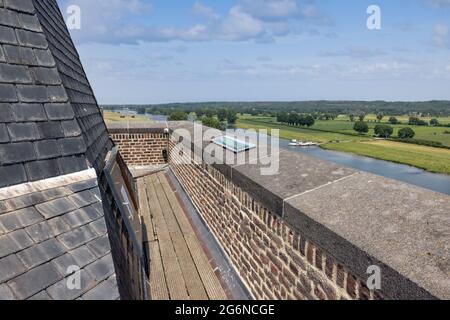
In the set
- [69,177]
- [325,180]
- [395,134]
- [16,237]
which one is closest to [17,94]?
[69,177]

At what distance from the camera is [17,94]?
221 cm

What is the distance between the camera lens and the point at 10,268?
1.65 m

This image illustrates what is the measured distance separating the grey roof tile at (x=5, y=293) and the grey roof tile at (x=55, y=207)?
0.52m

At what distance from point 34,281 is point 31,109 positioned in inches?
48.4

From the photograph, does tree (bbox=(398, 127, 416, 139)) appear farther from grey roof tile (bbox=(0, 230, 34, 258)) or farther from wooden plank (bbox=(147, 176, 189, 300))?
grey roof tile (bbox=(0, 230, 34, 258))

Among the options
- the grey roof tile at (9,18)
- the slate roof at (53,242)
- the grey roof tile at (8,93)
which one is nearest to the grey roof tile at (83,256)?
the slate roof at (53,242)

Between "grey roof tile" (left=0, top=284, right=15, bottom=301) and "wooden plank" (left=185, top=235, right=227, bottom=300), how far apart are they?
194 cm

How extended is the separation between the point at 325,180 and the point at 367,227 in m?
0.82

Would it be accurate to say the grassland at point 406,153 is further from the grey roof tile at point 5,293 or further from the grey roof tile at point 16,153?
the grey roof tile at point 5,293

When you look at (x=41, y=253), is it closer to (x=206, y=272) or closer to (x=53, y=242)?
(x=53, y=242)

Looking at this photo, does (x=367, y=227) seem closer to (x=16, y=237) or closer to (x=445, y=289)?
(x=445, y=289)

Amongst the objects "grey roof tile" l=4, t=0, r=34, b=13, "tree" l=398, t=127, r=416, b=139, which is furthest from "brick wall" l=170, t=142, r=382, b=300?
"tree" l=398, t=127, r=416, b=139

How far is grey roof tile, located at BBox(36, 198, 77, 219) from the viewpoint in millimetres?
2025

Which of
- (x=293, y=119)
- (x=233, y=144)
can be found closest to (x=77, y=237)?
(x=233, y=144)
